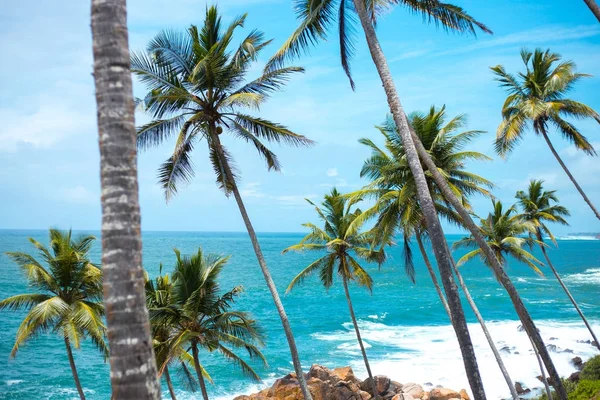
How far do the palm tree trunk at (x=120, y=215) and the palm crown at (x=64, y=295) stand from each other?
442 inches

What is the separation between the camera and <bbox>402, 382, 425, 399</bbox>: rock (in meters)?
20.9

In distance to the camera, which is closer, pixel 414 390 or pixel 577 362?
pixel 414 390

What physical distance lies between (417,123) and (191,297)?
9.33 metres

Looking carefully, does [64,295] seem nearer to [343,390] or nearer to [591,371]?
[343,390]

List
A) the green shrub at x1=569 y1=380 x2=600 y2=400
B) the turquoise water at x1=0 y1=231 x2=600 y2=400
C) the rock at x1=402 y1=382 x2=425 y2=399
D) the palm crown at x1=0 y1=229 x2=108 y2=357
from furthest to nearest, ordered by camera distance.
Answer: the turquoise water at x1=0 y1=231 x2=600 y2=400
the rock at x1=402 y1=382 x2=425 y2=399
the green shrub at x1=569 y1=380 x2=600 y2=400
the palm crown at x1=0 y1=229 x2=108 y2=357

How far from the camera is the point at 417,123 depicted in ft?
54.6

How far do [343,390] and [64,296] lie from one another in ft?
39.8

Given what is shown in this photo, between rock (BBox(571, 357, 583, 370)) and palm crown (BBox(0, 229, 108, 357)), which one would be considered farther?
rock (BBox(571, 357, 583, 370))

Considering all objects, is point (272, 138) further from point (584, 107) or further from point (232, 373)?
point (232, 373)

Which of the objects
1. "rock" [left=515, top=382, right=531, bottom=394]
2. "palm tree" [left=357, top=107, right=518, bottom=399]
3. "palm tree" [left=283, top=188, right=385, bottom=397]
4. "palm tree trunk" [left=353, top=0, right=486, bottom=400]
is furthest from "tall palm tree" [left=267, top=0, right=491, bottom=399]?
"rock" [left=515, top=382, right=531, bottom=394]

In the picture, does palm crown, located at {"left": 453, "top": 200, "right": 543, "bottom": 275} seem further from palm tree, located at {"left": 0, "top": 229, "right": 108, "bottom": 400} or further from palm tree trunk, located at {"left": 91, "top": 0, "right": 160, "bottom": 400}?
palm tree trunk, located at {"left": 91, "top": 0, "right": 160, "bottom": 400}

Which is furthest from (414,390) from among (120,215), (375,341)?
(120,215)

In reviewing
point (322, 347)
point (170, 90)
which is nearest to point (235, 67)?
point (170, 90)

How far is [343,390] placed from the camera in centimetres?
2098
